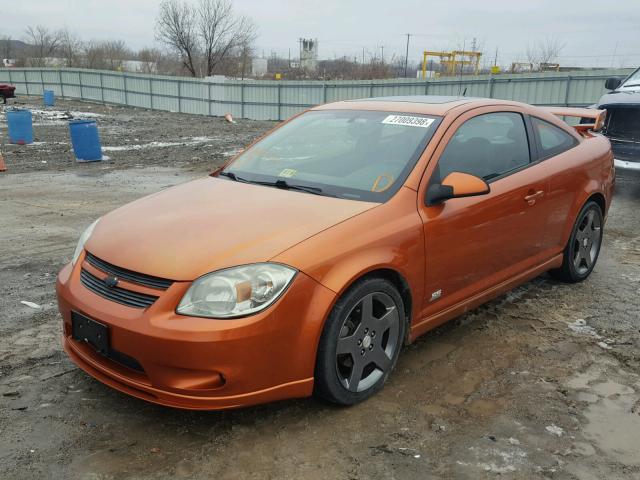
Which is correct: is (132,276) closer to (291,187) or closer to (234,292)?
(234,292)

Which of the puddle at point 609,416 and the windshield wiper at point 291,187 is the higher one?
the windshield wiper at point 291,187

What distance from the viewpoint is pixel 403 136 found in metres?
3.55

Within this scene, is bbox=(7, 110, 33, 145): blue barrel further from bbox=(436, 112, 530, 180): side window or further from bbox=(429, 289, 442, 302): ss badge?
bbox=(429, 289, 442, 302): ss badge

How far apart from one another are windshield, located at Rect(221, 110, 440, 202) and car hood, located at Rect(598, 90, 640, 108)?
20.7 ft

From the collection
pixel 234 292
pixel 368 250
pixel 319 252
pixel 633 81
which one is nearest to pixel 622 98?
pixel 633 81

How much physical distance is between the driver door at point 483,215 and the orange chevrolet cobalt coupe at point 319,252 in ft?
0.04

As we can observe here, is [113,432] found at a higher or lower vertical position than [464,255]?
lower

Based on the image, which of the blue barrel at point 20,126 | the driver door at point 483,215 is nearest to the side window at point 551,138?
the driver door at point 483,215

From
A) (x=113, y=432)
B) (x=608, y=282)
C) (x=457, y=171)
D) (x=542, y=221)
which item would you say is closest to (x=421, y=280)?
(x=457, y=171)

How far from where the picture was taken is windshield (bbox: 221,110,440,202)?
10.9ft

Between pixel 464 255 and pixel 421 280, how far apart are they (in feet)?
1.43

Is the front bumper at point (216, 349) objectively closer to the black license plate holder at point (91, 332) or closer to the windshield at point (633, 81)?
the black license plate holder at point (91, 332)

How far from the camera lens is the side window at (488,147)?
3.55m

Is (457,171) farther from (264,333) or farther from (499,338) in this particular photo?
(264,333)
